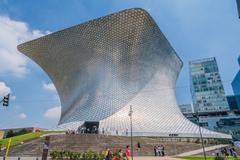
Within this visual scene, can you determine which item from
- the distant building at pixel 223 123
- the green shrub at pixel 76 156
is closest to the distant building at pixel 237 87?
the distant building at pixel 223 123

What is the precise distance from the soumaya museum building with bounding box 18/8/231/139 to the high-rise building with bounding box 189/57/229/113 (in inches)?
1899

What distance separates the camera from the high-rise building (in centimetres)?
8225

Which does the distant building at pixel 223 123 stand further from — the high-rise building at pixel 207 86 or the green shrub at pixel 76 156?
the green shrub at pixel 76 156

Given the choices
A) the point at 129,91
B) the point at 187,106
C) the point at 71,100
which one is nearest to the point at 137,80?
the point at 129,91

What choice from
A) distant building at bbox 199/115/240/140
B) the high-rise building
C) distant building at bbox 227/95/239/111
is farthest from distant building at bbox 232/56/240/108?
distant building at bbox 199/115/240/140

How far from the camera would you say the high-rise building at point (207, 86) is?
270ft

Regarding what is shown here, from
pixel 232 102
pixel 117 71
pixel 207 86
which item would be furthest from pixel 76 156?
pixel 232 102

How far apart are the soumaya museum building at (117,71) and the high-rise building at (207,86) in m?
48.2

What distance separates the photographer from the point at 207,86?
86750 millimetres

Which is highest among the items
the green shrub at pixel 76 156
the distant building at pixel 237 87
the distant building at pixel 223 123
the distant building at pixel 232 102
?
the distant building at pixel 237 87

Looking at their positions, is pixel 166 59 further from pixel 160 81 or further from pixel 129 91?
pixel 129 91

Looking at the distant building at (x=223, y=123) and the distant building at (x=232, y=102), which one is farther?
the distant building at (x=232, y=102)

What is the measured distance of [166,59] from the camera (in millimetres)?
42562

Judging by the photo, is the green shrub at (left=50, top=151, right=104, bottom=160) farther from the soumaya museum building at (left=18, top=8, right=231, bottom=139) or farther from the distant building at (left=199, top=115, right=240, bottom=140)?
the distant building at (left=199, top=115, right=240, bottom=140)
